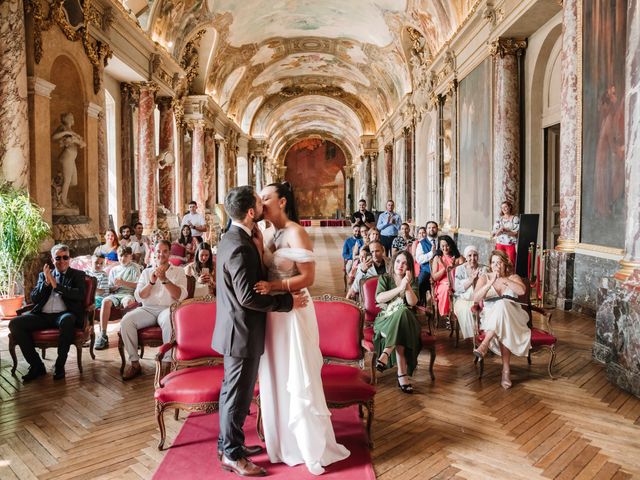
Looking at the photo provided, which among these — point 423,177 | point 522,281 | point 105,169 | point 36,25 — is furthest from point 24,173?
point 423,177

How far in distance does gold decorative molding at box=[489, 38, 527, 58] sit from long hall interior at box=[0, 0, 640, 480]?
41 millimetres

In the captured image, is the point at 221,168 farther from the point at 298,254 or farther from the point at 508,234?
the point at 298,254

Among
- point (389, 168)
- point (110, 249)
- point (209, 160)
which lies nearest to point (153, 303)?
point (110, 249)

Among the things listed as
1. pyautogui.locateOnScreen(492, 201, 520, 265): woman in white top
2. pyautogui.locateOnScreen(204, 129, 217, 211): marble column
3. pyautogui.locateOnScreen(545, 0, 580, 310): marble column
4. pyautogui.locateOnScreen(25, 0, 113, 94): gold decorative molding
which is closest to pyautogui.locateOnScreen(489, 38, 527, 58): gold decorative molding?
pyautogui.locateOnScreen(545, 0, 580, 310): marble column

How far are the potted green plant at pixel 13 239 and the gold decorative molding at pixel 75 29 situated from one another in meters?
2.35

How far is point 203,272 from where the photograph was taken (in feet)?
22.1

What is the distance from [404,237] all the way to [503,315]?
17.9ft

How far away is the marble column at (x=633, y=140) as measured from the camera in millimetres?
4543

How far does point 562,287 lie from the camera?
8.06 m

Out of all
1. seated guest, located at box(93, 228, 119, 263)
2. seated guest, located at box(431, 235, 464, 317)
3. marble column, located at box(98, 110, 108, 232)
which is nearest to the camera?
seated guest, located at box(431, 235, 464, 317)

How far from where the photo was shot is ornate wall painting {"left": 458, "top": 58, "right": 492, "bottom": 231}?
36.2 feet

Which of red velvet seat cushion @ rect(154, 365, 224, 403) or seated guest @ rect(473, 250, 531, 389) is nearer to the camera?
red velvet seat cushion @ rect(154, 365, 224, 403)

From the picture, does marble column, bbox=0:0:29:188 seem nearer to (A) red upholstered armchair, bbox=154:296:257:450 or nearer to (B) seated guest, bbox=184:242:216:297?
(B) seated guest, bbox=184:242:216:297

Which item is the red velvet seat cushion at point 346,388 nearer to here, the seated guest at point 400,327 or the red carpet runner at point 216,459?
the red carpet runner at point 216,459
